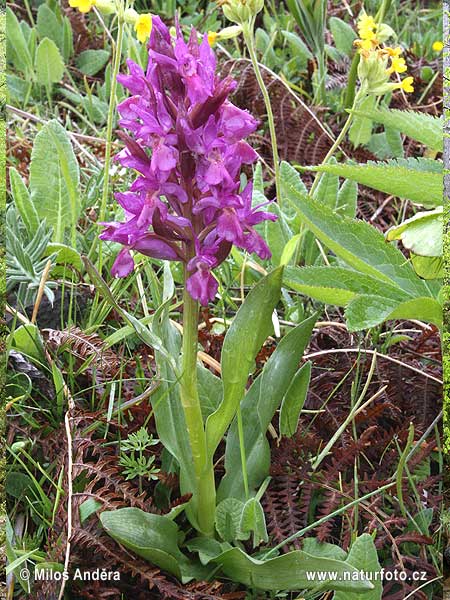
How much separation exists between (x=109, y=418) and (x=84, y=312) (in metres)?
0.35

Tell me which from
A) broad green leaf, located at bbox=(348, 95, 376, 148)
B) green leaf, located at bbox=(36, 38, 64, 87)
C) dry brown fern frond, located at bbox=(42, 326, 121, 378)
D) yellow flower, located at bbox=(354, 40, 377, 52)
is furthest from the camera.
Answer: green leaf, located at bbox=(36, 38, 64, 87)

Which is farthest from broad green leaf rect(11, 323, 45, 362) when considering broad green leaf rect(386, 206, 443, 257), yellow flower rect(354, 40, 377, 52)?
yellow flower rect(354, 40, 377, 52)

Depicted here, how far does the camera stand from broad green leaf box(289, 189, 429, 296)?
112cm

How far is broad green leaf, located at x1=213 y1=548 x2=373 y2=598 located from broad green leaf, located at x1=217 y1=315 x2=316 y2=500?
12cm

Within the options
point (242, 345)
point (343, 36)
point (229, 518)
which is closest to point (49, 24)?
point (343, 36)

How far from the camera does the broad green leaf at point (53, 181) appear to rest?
1571 millimetres

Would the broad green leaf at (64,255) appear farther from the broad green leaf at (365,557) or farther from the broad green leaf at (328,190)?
the broad green leaf at (365,557)

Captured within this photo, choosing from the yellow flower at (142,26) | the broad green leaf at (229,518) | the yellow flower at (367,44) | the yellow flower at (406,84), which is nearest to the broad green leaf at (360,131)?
the yellow flower at (406,84)

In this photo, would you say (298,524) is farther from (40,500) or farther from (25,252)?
(25,252)

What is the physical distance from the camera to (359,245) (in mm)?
1173

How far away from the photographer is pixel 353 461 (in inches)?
46.9

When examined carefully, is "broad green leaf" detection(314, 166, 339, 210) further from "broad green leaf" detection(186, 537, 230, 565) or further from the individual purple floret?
"broad green leaf" detection(186, 537, 230, 565)

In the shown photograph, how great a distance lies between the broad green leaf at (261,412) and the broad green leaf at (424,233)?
0.54ft

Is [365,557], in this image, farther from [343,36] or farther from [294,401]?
[343,36]
